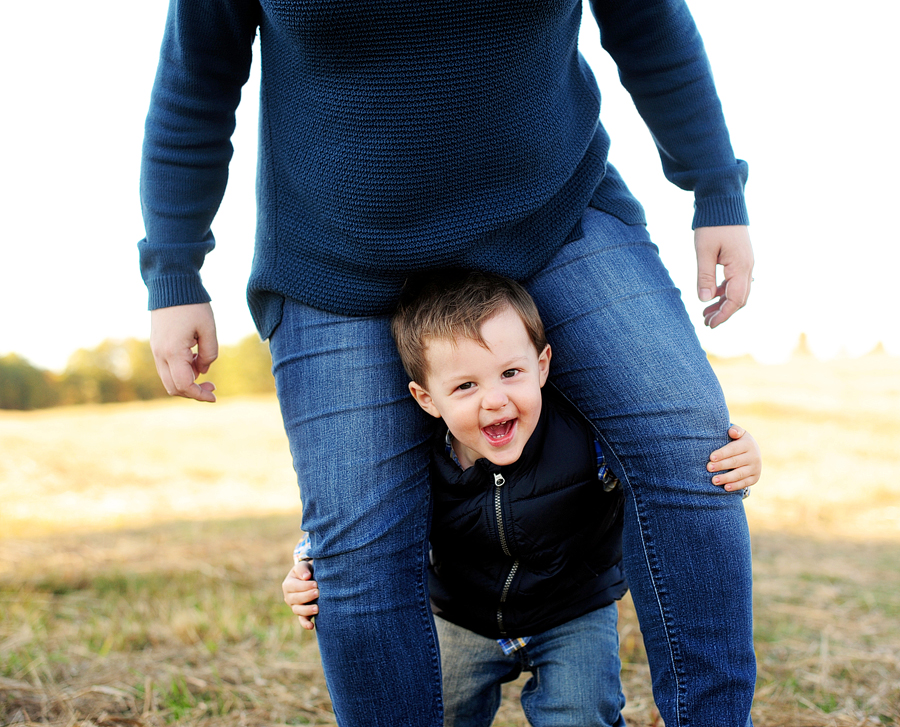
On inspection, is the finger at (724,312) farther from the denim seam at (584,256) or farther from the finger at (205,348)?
the finger at (205,348)

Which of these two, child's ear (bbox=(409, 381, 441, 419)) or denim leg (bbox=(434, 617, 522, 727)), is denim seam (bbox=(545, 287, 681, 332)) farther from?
denim leg (bbox=(434, 617, 522, 727))

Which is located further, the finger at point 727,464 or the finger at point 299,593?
the finger at point 299,593

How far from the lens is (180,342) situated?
1309 millimetres

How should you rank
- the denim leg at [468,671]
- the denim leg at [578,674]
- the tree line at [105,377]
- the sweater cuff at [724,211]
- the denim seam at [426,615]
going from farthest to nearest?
Answer: the tree line at [105,377] → the denim leg at [468,671] → the denim leg at [578,674] → the sweater cuff at [724,211] → the denim seam at [426,615]

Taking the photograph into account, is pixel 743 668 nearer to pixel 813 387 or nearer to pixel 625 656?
pixel 625 656

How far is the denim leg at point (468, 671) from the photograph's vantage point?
1.61 metres

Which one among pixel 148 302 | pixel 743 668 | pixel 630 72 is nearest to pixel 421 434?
pixel 148 302

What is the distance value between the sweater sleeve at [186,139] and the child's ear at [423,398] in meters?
0.42

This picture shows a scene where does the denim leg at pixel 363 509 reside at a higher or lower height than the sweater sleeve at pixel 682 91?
lower

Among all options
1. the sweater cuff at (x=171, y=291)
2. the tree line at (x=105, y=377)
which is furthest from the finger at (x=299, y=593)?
the tree line at (x=105, y=377)

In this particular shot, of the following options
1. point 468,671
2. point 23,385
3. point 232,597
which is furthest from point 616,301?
point 23,385

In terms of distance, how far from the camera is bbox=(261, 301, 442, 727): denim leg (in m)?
1.18

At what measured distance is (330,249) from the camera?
124cm

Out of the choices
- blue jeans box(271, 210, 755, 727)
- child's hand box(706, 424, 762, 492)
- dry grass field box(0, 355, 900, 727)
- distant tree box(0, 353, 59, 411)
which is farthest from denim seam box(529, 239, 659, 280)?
distant tree box(0, 353, 59, 411)
